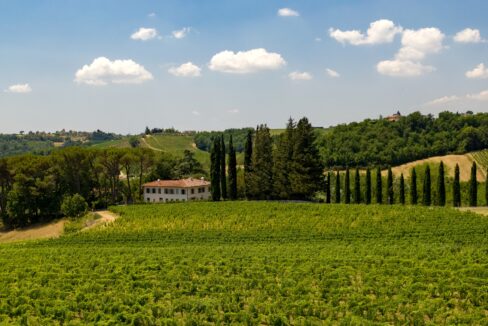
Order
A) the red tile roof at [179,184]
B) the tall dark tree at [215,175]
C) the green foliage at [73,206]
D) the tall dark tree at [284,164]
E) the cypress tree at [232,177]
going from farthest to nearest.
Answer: the red tile roof at [179,184] < the tall dark tree at [215,175] < the cypress tree at [232,177] < the tall dark tree at [284,164] < the green foliage at [73,206]

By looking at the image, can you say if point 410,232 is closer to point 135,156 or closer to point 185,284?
point 185,284

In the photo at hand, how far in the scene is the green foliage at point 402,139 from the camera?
9494cm

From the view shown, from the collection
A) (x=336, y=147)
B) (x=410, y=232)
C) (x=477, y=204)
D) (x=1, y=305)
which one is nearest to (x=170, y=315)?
(x=1, y=305)

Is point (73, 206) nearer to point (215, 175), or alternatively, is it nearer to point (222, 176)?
point (215, 175)

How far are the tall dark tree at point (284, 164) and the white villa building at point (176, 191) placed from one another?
14.6m

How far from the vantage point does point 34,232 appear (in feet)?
179

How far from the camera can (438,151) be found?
98250 millimetres

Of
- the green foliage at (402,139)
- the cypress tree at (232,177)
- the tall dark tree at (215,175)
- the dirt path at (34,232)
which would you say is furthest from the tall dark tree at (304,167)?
the green foliage at (402,139)

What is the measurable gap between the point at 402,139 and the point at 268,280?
88.8m

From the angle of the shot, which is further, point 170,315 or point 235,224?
point 235,224

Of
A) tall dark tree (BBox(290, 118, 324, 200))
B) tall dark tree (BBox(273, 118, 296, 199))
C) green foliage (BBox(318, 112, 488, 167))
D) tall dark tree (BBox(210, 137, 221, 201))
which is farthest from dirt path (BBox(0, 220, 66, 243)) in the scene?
green foliage (BBox(318, 112, 488, 167))

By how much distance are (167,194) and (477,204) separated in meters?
46.2

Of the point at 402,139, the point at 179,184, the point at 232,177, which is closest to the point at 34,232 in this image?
the point at 179,184

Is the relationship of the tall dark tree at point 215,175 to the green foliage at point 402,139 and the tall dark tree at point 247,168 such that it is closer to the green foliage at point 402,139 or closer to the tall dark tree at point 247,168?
the tall dark tree at point 247,168
